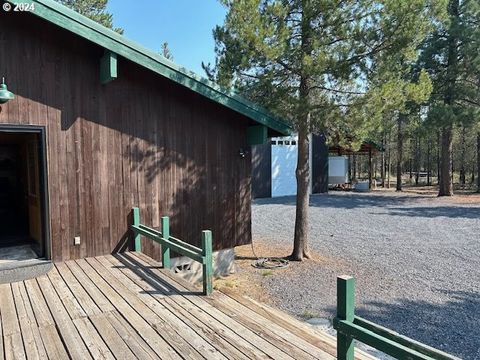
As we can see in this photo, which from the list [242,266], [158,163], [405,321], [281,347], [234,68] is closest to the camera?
[281,347]

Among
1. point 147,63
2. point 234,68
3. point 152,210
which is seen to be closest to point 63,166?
point 152,210

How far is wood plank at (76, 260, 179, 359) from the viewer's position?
2.70 metres

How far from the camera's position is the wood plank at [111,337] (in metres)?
2.62

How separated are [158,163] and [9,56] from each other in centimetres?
224

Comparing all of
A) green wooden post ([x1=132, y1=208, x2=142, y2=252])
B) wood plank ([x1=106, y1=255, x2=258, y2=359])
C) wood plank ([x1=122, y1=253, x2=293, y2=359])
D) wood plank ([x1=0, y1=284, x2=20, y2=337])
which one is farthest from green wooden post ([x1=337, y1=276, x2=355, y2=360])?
green wooden post ([x1=132, y1=208, x2=142, y2=252])

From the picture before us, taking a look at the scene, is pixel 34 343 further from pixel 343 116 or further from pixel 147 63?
pixel 343 116

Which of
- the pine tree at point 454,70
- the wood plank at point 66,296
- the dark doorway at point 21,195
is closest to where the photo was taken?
the wood plank at point 66,296

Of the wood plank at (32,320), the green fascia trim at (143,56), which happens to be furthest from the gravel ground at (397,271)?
the wood plank at (32,320)

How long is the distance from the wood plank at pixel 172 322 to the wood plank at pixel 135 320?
6.0 inches

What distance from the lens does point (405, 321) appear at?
4699mm

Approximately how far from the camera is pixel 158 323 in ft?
10.3

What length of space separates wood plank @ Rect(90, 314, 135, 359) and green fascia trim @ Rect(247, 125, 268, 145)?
143 inches

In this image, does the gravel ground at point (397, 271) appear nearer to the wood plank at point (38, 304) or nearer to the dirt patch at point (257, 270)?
the dirt patch at point (257, 270)

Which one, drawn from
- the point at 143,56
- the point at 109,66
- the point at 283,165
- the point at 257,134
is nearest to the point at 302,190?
the point at 257,134
